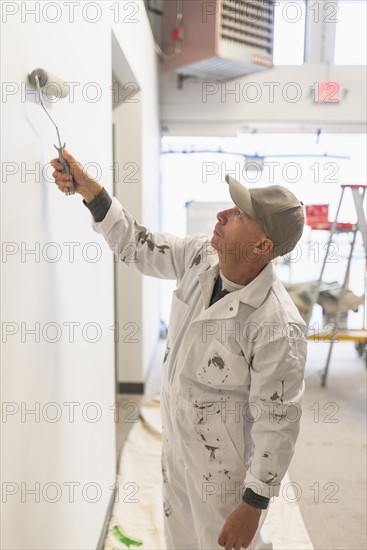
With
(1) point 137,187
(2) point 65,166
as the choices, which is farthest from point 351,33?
(2) point 65,166

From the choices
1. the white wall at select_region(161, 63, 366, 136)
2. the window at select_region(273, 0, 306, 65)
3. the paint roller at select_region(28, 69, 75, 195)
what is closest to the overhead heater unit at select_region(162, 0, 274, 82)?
the window at select_region(273, 0, 306, 65)

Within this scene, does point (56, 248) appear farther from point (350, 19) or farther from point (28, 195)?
point (350, 19)

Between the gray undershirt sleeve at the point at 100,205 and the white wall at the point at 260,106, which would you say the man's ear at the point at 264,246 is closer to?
the gray undershirt sleeve at the point at 100,205

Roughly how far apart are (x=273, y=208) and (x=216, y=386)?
480 mm

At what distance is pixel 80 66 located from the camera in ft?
4.50

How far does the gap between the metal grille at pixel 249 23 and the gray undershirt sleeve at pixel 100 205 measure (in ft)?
8.56

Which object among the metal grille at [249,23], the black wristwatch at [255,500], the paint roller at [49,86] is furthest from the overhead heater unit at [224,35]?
the black wristwatch at [255,500]

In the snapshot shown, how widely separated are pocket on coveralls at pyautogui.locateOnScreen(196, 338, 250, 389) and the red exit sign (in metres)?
3.20

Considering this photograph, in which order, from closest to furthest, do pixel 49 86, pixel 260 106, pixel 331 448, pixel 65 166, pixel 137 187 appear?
pixel 49 86, pixel 65 166, pixel 331 448, pixel 137 187, pixel 260 106

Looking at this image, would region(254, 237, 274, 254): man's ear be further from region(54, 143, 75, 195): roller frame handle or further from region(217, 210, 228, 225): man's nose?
region(54, 143, 75, 195): roller frame handle

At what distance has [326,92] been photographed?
3.88 meters

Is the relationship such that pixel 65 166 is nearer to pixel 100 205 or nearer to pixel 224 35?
pixel 100 205

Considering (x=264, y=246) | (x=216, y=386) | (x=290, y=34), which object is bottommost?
(x=216, y=386)

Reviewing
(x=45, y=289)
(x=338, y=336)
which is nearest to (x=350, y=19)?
(x=338, y=336)
